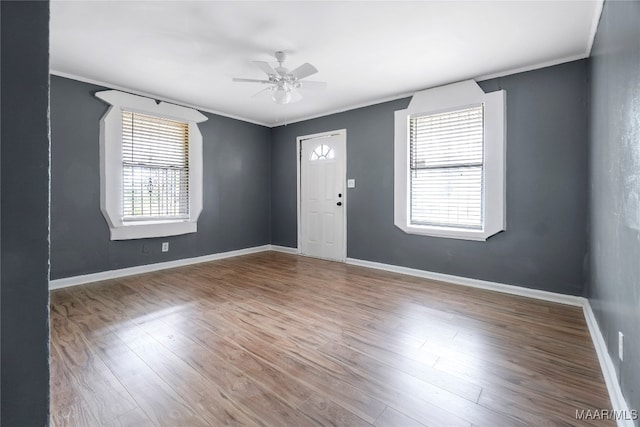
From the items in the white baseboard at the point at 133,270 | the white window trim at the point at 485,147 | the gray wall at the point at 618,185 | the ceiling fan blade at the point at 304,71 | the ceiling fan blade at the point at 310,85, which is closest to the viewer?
the gray wall at the point at 618,185

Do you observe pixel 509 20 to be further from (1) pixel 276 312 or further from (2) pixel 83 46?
(2) pixel 83 46

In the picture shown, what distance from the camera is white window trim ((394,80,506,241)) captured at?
3.29m

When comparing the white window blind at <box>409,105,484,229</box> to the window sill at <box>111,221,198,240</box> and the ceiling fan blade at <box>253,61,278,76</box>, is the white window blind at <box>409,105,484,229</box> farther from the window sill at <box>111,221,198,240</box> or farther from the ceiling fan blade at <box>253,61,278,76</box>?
the window sill at <box>111,221,198,240</box>

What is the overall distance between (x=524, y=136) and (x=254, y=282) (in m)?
3.42

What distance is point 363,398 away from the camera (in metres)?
1.58

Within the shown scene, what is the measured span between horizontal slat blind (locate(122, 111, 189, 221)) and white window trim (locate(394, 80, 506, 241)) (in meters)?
3.15

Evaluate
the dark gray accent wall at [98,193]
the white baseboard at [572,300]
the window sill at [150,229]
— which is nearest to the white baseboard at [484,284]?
the white baseboard at [572,300]

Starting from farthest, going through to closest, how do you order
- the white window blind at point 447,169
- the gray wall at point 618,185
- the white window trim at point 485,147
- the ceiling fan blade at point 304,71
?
the white window blind at point 447,169 < the white window trim at point 485,147 < the ceiling fan blade at point 304,71 < the gray wall at point 618,185

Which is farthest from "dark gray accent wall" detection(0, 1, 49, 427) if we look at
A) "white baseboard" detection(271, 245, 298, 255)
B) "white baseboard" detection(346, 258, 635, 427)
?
"white baseboard" detection(271, 245, 298, 255)

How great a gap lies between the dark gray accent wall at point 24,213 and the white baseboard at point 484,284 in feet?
12.4

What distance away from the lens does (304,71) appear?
9.02 feet

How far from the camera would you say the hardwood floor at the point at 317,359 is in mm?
1482

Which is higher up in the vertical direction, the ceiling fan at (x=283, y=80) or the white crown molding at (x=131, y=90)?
the white crown molding at (x=131, y=90)

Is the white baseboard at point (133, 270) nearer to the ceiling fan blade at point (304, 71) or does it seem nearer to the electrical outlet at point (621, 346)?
the ceiling fan blade at point (304, 71)
